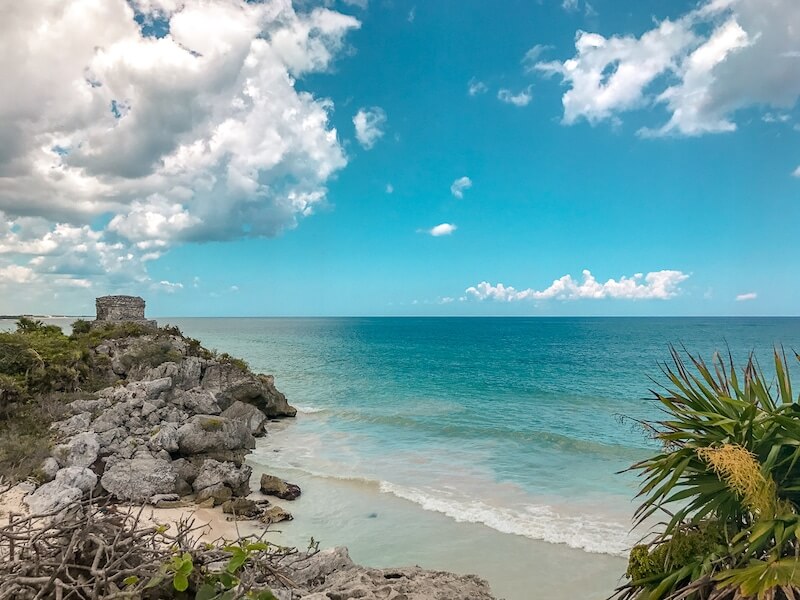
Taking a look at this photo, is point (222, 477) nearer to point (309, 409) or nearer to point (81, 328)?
point (309, 409)

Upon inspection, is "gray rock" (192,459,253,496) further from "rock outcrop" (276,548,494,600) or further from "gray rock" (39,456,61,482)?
"rock outcrop" (276,548,494,600)

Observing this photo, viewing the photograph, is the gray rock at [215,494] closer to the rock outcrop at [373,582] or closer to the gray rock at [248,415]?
the rock outcrop at [373,582]

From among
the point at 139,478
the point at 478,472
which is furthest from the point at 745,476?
the point at 478,472

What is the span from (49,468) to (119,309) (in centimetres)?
2437

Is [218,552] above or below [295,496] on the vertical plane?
above

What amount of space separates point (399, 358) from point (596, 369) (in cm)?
2593

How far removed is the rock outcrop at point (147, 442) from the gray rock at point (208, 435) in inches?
1.1

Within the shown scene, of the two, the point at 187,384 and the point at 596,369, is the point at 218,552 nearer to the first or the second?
the point at 187,384

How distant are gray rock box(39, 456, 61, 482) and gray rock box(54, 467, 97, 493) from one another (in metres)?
0.20

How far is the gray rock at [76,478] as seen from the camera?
11461mm

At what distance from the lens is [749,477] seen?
3.54 m

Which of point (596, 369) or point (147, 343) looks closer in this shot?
point (147, 343)

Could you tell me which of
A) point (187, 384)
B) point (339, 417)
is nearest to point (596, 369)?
point (339, 417)

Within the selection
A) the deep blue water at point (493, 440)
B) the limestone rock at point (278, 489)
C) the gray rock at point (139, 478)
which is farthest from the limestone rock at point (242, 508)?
the deep blue water at point (493, 440)
